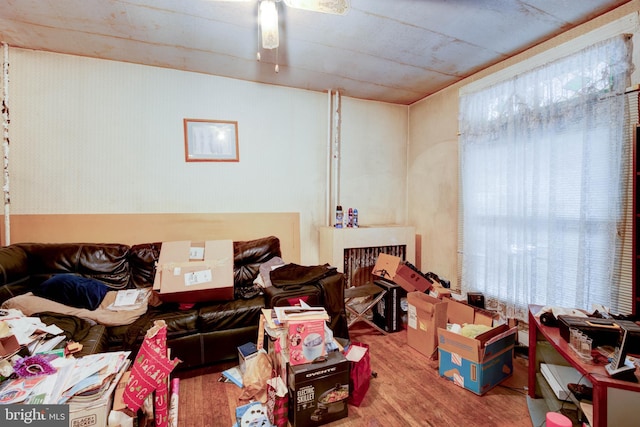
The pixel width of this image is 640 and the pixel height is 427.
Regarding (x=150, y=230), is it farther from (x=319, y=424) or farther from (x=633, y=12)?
(x=633, y=12)

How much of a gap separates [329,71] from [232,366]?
2.89 meters

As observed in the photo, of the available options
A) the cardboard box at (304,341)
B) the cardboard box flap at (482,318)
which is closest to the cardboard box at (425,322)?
the cardboard box flap at (482,318)

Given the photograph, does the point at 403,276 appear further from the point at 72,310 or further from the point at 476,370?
the point at 72,310

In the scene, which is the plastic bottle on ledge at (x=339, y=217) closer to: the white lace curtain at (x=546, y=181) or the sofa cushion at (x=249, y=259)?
the sofa cushion at (x=249, y=259)

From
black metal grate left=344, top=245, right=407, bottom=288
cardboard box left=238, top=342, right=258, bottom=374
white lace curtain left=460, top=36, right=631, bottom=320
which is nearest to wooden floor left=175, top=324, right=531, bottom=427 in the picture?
cardboard box left=238, top=342, right=258, bottom=374

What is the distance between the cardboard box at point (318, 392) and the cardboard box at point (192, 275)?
1.01 m

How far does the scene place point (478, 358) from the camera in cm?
195

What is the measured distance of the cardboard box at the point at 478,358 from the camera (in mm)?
1956

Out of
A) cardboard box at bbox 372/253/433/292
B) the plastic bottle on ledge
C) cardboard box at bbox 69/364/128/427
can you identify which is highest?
the plastic bottle on ledge

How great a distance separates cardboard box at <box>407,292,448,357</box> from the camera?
244 cm

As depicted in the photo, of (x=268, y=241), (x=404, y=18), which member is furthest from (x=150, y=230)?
(x=404, y=18)

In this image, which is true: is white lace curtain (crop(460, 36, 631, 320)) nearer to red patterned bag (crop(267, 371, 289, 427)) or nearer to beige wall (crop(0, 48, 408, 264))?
beige wall (crop(0, 48, 408, 264))

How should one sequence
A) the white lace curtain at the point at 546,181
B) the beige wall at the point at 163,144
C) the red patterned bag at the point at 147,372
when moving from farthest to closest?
1. the beige wall at the point at 163,144
2. the white lace curtain at the point at 546,181
3. the red patterned bag at the point at 147,372

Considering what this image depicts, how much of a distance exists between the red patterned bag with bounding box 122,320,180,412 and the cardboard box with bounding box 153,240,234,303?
82 cm
